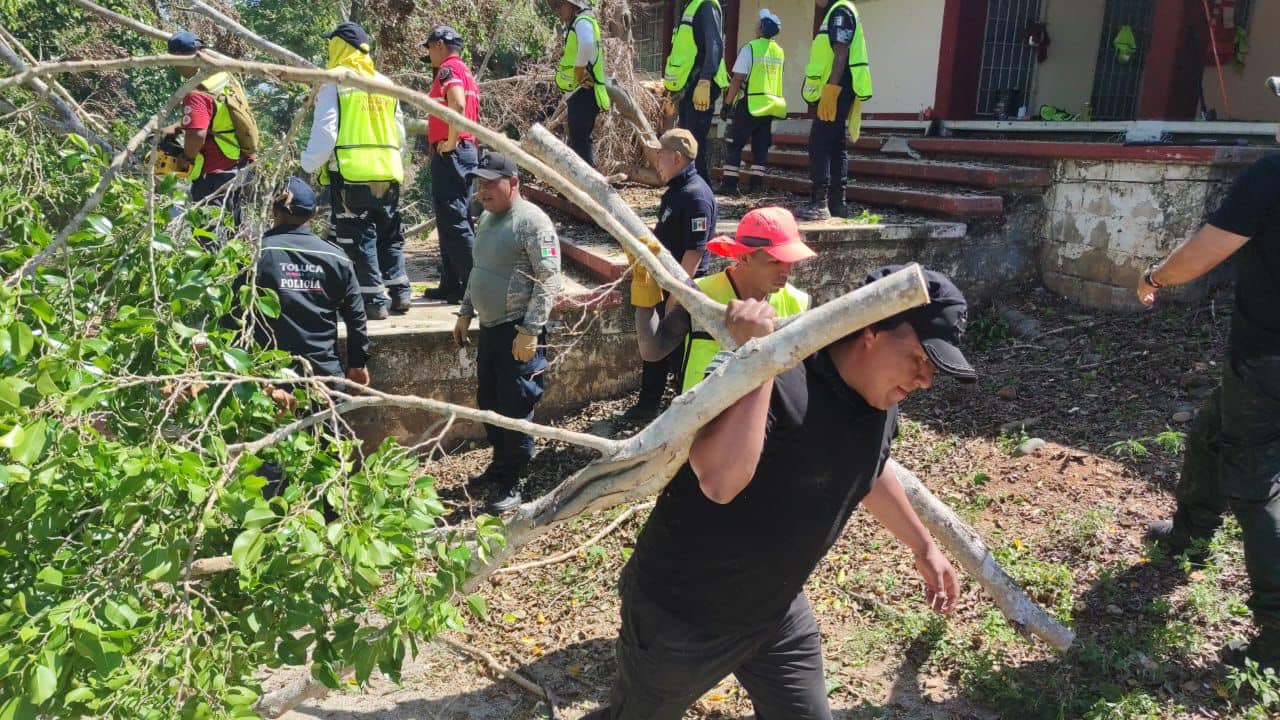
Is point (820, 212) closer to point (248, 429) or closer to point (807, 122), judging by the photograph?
point (807, 122)

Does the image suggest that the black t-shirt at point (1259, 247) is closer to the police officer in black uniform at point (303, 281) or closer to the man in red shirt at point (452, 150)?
the police officer in black uniform at point (303, 281)

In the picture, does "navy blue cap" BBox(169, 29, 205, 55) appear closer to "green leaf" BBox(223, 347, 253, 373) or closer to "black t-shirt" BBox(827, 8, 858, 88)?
"green leaf" BBox(223, 347, 253, 373)

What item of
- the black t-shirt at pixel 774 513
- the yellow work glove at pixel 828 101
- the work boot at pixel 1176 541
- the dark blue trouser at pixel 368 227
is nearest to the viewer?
the black t-shirt at pixel 774 513

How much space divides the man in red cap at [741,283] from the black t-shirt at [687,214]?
1.31 m

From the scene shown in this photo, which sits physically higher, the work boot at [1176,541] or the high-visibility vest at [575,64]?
the high-visibility vest at [575,64]

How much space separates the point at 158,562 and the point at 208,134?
4.73 meters

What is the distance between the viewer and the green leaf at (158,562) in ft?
6.40

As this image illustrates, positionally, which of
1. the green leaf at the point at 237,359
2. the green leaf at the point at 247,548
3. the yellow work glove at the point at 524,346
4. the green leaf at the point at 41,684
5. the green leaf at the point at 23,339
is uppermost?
the green leaf at the point at 23,339

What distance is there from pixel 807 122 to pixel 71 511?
1117 cm

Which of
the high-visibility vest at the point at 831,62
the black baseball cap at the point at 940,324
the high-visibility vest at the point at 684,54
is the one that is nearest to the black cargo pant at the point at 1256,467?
the black baseball cap at the point at 940,324

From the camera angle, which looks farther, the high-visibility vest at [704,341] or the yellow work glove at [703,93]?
the yellow work glove at [703,93]

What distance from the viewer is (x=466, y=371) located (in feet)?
20.4

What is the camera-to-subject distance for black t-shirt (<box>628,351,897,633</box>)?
7.72 feet

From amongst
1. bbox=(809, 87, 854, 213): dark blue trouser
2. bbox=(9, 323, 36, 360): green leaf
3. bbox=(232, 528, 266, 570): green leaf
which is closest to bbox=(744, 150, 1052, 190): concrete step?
bbox=(809, 87, 854, 213): dark blue trouser
